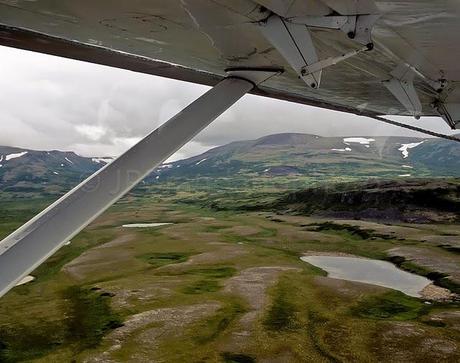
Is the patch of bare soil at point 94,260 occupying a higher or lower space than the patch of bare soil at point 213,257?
higher

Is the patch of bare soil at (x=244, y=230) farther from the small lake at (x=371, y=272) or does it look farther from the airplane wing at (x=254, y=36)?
the airplane wing at (x=254, y=36)

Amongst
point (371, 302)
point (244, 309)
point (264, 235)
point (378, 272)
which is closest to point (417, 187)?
point (264, 235)

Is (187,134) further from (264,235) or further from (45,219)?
(264,235)

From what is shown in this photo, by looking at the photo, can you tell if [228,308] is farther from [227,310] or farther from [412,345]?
[412,345]

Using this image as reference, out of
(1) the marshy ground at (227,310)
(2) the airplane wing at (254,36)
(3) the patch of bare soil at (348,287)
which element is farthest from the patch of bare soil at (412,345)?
(2) the airplane wing at (254,36)

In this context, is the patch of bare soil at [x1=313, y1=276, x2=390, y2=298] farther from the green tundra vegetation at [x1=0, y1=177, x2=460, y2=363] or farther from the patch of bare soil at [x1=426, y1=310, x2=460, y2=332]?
the patch of bare soil at [x1=426, y1=310, x2=460, y2=332]

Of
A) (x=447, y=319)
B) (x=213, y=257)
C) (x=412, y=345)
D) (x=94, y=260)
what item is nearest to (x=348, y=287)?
(x=447, y=319)

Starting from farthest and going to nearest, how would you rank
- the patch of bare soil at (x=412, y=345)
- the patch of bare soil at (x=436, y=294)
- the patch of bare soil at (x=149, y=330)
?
the patch of bare soil at (x=436, y=294) < the patch of bare soil at (x=149, y=330) < the patch of bare soil at (x=412, y=345)
